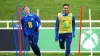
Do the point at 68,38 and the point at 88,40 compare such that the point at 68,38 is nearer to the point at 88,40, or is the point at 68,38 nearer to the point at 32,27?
the point at 32,27

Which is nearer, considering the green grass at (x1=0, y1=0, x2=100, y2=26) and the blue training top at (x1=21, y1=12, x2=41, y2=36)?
the blue training top at (x1=21, y1=12, x2=41, y2=36)

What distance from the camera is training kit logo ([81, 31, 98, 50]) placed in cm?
2070

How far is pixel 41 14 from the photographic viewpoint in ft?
101

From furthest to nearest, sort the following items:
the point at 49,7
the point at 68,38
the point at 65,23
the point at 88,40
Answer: the point at 49,7 < the point at 88,40 < the point at 65,23 < the point at 68,38

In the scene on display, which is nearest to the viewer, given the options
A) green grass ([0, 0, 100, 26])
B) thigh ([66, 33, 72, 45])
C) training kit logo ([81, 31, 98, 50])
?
thigh ([66, 33, 72, 45])

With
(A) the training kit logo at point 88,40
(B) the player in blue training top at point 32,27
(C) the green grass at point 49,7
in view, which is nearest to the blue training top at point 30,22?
(B) the player in blue training top at point 32,27

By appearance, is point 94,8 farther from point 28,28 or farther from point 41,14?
point 28,28

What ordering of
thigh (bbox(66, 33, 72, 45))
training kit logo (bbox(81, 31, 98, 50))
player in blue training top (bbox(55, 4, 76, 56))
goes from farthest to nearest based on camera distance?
1. training kit logo (bbox(81, 31, 98, 50))
2. player in blue training top (bbox(55, 4, 76, 56))
3. thigh (bbox(66, 33, 72, 45))

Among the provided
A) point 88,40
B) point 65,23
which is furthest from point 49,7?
point 65,23

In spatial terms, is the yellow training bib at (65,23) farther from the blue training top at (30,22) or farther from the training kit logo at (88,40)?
the training kit logo at (88,40)

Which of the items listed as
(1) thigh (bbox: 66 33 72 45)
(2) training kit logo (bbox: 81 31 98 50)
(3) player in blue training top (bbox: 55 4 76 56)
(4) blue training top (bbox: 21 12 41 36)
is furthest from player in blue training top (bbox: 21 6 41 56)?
(2) training kit logo (bbox: 81 31 98 50)

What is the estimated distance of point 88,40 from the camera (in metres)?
20.7

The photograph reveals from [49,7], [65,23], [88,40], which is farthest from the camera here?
[49,7]

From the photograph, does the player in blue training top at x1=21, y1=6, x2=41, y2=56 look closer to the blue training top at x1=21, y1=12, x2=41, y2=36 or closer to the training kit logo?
the blue training top at x1=21, y1=12, x2=41, y2=36
